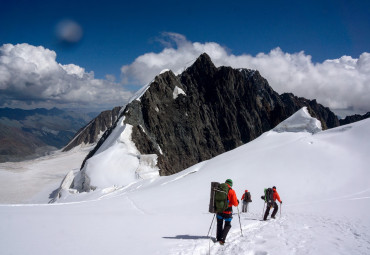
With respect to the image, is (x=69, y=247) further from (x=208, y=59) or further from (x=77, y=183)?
(x=208, y=59)

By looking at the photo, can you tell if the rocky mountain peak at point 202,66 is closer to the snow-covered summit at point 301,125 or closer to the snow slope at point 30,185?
the snow slope at point 30,185

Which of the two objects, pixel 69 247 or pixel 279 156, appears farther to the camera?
pixel 279 156

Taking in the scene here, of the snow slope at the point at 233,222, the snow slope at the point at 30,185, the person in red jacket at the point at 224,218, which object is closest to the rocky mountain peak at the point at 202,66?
the snow slope at the point at 30,185

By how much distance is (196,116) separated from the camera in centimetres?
7238

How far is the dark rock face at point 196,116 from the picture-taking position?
54.2 metres

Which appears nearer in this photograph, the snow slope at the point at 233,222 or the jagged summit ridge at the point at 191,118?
the snow slope at the point at 233,222

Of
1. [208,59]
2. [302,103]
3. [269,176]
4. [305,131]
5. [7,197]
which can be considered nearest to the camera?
[269,176]

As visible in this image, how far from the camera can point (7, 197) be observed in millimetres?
51000

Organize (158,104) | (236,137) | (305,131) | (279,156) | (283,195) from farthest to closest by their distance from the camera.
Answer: (236,137)
(158,104)
(305,131)
(279,156)
(283,195)

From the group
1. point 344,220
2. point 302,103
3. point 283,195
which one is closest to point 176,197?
point 283,195

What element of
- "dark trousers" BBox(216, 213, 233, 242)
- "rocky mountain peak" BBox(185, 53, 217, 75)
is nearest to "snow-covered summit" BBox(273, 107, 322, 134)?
"dark trousers" BBox(216, 213, 233, 242)

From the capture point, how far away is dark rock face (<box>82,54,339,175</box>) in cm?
5423

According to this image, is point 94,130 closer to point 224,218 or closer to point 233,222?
point 233,222

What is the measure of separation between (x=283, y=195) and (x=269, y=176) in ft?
11.1
